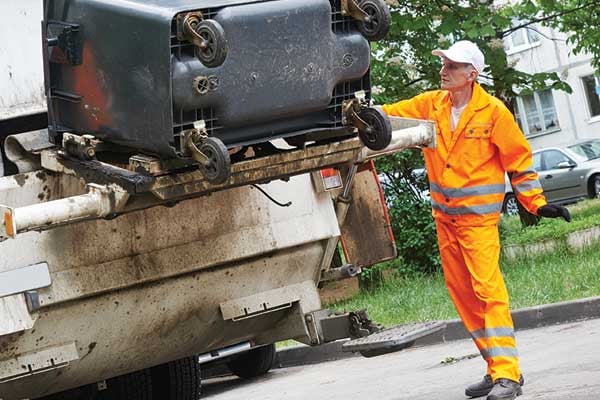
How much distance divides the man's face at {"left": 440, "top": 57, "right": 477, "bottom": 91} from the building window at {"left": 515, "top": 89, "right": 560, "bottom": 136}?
102 ft

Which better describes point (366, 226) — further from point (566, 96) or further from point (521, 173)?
point (566, 96)

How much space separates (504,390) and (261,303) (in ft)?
3.91

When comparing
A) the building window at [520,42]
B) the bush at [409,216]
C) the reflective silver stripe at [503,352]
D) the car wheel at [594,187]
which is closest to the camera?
the reflective silver stripe at [503,352]

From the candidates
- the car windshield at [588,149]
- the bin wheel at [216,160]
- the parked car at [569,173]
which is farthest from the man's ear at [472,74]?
the car windshield at [588,149]

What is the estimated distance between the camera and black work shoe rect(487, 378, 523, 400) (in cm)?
618

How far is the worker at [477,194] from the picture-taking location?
20.7 ft

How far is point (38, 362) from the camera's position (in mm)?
5391

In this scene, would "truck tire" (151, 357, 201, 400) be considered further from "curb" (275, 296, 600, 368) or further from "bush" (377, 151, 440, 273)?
"bush" (377, 151, 440, 273)

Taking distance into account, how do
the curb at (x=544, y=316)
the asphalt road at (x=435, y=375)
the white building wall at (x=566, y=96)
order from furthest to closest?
the white building wall at (x=566, y=96)
the curb at (x=544, y=316)
the asphalt road at (x=435, y=375)

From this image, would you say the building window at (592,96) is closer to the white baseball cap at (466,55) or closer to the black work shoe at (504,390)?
the white baseball cap at (466,55)

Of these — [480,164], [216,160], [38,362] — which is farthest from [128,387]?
[216,160]

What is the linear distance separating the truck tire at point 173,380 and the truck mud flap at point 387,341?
121 cm

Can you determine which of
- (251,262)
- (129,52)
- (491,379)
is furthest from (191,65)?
(491,379)

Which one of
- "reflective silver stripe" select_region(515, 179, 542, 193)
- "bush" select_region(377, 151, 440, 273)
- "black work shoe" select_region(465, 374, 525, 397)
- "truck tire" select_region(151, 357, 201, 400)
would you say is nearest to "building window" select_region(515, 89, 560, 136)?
"bush" select_region(377, 151, 440, 273)
